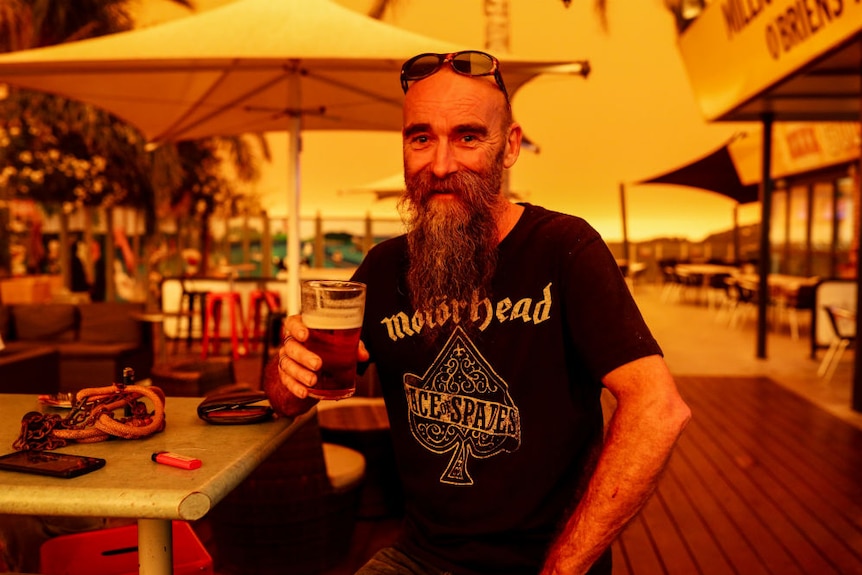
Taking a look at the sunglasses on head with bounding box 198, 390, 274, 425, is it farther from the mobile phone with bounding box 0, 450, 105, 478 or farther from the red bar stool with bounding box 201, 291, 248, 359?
the red bar stool with bounding box 201, 291, 248, 359

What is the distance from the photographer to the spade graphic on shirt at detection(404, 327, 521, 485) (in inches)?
52.0

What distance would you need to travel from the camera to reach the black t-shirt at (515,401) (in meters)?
1.30

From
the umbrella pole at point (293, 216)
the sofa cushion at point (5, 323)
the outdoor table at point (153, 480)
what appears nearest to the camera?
the outdoor table at point (153, 480)

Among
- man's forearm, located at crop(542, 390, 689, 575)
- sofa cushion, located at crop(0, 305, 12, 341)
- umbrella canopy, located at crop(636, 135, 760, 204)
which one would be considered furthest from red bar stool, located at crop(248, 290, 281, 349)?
umbrella canopy, located at crop(636, 135, 760, 204)

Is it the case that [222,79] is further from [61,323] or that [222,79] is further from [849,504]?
[849,504]

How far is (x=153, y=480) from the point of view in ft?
3.69

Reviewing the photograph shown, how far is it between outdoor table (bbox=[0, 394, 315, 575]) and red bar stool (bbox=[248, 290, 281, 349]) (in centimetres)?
647

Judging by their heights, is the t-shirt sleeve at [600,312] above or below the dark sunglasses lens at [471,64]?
below

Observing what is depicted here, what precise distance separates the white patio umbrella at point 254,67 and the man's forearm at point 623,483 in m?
2.22

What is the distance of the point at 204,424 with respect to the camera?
4.87 ft

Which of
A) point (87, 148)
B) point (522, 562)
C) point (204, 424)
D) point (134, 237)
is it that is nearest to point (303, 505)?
point (204, 424)

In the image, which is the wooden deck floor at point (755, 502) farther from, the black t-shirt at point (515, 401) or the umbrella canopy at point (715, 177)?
the umbrella canopy at point (715, 177)

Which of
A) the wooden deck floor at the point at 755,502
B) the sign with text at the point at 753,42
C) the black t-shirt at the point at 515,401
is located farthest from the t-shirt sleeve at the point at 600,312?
the sign with text at the point at 753,42

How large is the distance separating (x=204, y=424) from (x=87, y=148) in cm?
1093
